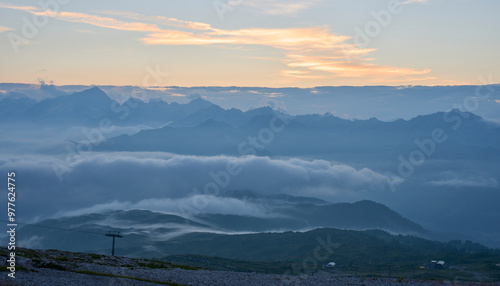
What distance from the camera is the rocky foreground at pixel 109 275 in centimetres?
5612

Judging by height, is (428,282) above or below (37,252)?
below

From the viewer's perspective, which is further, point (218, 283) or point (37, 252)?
point (37, 252)

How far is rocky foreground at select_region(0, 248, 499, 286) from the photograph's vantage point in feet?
184

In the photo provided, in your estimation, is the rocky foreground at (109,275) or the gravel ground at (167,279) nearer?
the gravel ground at (167,279)

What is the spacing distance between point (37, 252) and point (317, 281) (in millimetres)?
40734

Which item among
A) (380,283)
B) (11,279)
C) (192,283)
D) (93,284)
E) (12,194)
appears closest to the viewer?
(11,279)

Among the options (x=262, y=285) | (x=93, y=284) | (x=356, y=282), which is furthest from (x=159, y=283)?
(x=356, y=282)

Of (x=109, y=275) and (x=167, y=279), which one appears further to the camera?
(x=167, y=279)

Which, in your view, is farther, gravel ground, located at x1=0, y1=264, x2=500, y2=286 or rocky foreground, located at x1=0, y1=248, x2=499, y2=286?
rocky foreground, located at x1=0, y1=248, x2=499, y2=286

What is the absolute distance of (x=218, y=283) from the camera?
64.8 m

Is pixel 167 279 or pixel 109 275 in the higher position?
pixel 109 275

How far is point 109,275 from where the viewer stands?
6241cm

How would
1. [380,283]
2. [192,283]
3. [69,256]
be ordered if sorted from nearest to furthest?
[192,283] → [380,283] → [69,256]

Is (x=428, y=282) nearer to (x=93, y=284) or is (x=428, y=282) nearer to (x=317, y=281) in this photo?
(x=317, y=281)
